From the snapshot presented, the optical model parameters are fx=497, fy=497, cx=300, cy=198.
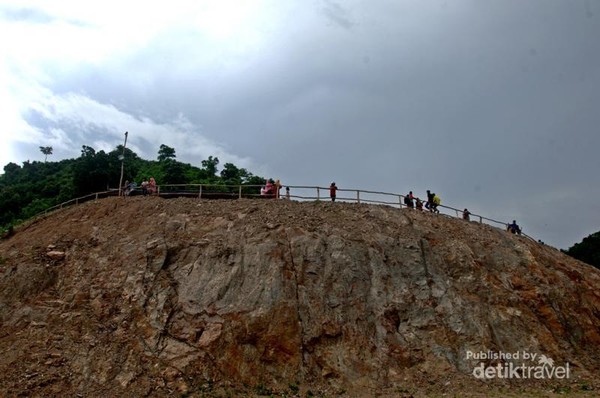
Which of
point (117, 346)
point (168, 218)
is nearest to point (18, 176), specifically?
point (168, 218)

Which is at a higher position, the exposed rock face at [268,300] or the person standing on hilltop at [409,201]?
the person standing on hilltop at [409,201]

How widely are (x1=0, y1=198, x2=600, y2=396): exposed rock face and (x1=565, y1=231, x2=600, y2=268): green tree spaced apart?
28.9 metres

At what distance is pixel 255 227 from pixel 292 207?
337 centimetres

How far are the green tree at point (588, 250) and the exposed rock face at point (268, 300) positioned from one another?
2886cm

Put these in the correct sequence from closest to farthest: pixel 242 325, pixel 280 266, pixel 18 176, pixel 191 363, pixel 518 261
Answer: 1. pixel 191 363
2. pixel 242 325
3. pixel 280 266
4. pixel 518 261
5. pixel 18 176

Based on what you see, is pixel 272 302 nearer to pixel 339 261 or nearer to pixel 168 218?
pixel 339 261

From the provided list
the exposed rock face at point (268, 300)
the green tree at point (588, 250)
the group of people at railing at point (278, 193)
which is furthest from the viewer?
the green tree at point (588, 250)

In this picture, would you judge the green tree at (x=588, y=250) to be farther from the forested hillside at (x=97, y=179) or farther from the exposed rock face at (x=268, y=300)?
the forested hillside at (x=97, y=179)

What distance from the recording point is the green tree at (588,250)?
53062 millimetres

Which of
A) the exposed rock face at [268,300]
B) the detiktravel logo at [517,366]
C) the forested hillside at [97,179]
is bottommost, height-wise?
the detiktravel logo at [517,366]

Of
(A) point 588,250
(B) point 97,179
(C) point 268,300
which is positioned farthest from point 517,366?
(A) point 588,250

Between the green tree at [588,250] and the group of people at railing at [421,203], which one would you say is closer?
the group of people at railing at [421,203]

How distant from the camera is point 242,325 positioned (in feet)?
66.7

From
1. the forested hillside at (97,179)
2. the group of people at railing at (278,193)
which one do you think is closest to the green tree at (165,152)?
the forested hillside at (97,179)
